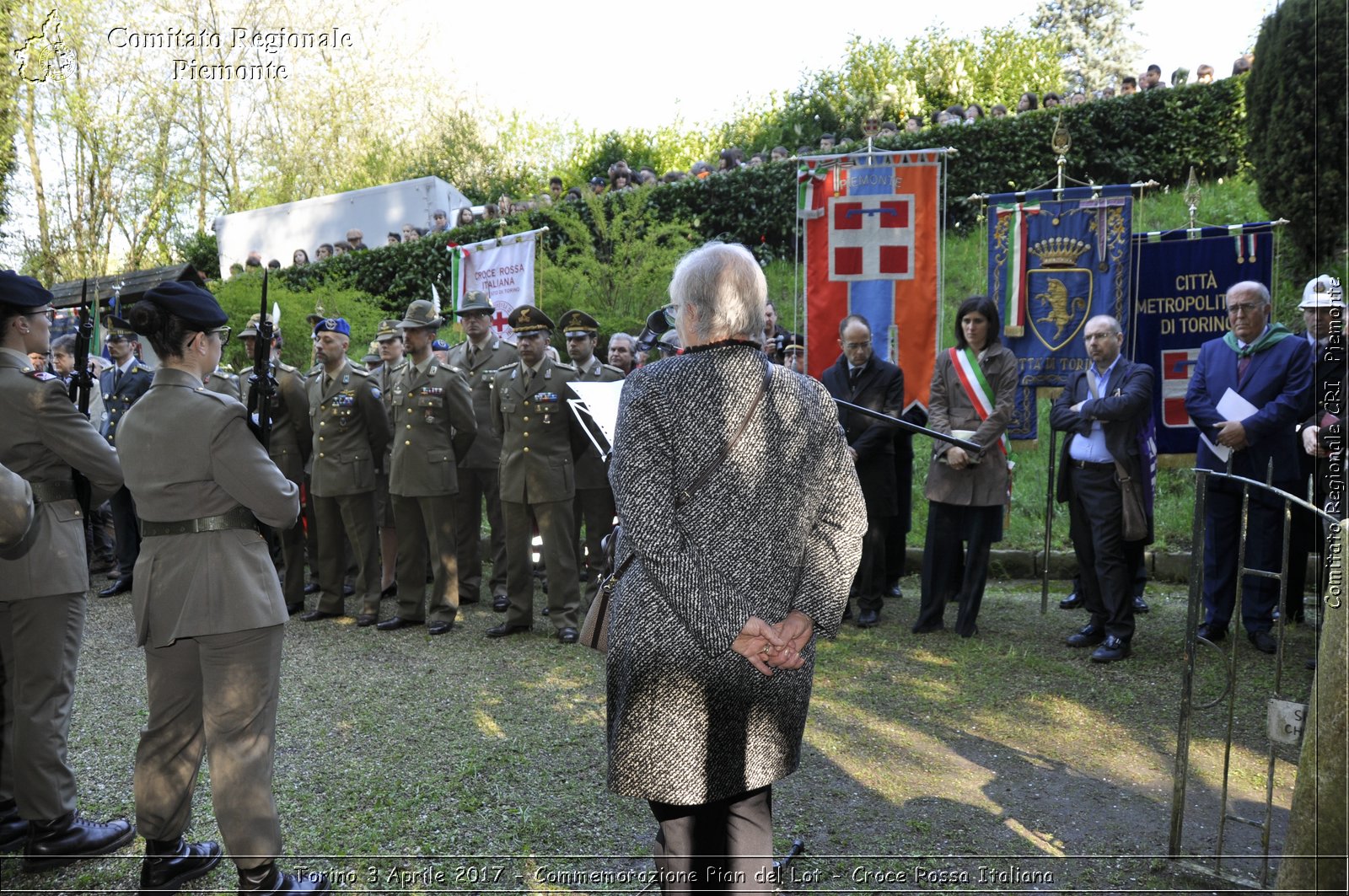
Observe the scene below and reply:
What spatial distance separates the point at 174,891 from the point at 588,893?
141 cm

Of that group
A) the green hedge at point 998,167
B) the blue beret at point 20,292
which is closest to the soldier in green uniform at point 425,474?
the blue beret at point 20,292

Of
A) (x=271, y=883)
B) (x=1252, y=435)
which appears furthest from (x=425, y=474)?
(x=1252, y=435)

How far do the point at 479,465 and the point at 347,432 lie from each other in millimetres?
1118

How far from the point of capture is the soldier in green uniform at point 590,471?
7223mm

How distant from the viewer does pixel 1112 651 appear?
18.7ft

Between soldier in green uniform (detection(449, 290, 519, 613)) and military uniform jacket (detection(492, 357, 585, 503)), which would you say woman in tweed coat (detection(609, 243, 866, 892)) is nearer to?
military uniform jacket (detection(492, 357, 585, 503))

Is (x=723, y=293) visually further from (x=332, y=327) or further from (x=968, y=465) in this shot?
(x=332, y=327)

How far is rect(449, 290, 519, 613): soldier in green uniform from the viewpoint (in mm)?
7934

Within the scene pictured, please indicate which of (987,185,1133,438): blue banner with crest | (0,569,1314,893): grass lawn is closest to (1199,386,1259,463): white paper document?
(0,569,1314,893): grass lawn

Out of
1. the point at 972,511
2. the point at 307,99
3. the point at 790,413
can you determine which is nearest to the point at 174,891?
the point at 790,413

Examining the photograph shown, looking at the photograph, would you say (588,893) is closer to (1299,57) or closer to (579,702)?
(579,702)

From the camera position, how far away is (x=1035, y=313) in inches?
316

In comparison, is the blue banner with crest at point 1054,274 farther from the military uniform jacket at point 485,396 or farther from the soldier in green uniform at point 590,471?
the military uniform jacket at point 485,396

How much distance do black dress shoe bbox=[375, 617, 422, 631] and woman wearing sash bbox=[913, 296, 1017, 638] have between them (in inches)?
142
